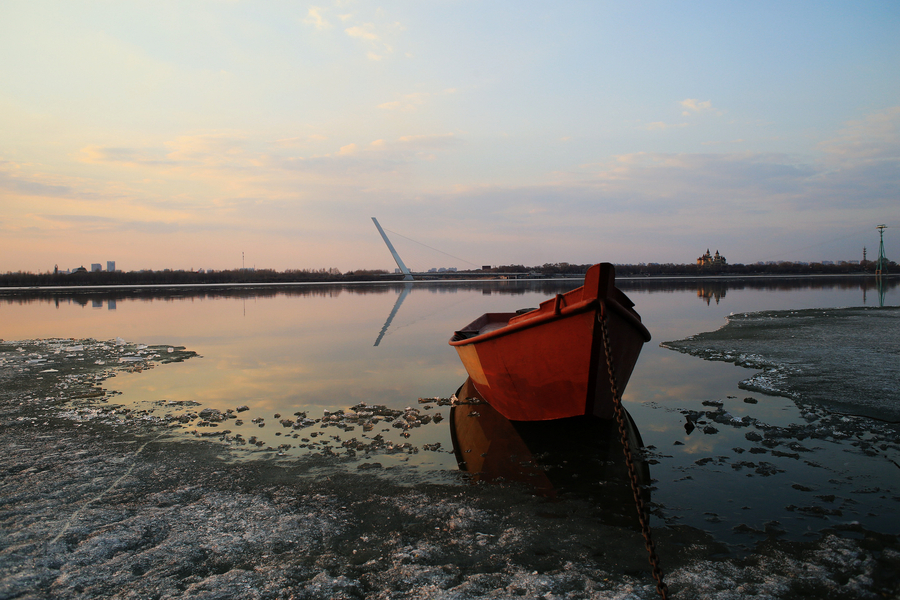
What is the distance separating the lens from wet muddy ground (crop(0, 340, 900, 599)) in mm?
3107

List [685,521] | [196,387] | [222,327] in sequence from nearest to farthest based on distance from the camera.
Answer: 1. [685,521]
2. [196,387]
3. [222,327]

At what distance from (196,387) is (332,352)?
14.5 ft

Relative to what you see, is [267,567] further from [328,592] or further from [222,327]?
[222,327]

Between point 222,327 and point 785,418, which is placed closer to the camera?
point 785,418

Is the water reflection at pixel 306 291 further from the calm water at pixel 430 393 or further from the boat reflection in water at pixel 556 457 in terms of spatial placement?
the boat reflection in water at pixel 556 457

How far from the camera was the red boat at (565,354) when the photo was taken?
5.29 m

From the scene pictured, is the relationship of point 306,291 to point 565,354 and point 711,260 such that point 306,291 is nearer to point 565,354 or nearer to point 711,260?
point 565,354

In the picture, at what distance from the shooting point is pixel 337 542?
3701 millimetres

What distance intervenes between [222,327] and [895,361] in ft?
65.9

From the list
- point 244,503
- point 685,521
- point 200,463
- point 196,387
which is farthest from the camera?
point 196,387

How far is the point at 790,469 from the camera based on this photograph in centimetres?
492

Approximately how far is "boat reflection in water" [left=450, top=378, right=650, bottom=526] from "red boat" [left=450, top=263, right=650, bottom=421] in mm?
314

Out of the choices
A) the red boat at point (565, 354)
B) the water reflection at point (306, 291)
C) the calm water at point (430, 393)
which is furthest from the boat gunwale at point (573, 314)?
the water reflection at point (306, 291)

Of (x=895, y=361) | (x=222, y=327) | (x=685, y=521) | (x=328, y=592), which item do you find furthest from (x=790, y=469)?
(x=222, y=327)
